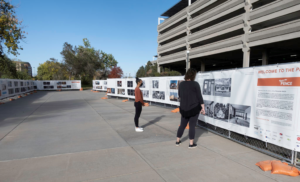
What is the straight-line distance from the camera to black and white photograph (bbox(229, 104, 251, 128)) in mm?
4633

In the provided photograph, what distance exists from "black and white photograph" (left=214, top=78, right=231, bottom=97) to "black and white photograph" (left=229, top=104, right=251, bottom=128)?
42 cm

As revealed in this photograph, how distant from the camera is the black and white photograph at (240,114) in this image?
4.63 metres

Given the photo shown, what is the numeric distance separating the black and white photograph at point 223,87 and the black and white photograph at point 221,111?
318mm

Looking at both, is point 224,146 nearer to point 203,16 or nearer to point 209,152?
point 209,152

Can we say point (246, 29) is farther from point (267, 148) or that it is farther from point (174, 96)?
point (267, 148)

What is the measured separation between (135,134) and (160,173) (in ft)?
8.59

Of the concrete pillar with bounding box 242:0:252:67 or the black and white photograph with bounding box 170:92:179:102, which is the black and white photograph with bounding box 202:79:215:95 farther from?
the concrete pillar with bounding box 242:0:252:67

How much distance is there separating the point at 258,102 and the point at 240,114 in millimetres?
670

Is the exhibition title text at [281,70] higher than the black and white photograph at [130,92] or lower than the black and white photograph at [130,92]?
higher

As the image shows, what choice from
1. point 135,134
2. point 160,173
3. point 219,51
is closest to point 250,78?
point 160,173

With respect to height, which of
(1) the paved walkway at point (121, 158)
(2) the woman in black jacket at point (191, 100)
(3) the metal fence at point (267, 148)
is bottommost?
(1) the paved walkway at point (121, 158)

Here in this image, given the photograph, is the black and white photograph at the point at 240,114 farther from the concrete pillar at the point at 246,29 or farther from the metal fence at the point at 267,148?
the concrete pillar at the point at 246,29

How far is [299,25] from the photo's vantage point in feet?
69.1

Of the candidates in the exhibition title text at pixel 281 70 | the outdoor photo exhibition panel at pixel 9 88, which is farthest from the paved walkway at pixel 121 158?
the outdoor photo exhibition panel at pixel 9 88
